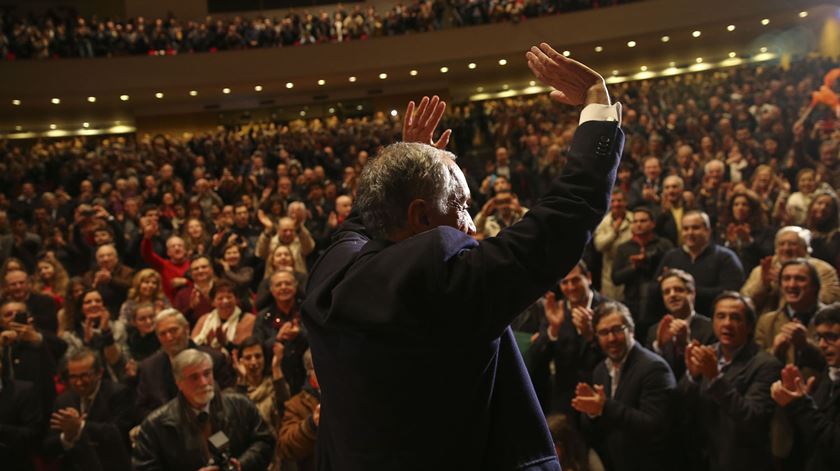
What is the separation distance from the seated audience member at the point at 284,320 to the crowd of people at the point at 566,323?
0.01 metres

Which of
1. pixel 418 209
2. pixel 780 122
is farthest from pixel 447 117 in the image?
pixel 418 209

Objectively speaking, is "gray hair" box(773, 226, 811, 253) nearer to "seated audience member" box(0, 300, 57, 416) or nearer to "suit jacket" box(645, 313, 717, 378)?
"suit jacket" box(645, 313, 717, 378)

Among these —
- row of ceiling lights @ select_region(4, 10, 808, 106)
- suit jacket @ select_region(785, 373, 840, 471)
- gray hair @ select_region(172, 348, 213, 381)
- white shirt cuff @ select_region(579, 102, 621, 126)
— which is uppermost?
row of ceiling lights @ select_region(4, 10, 808, 106)

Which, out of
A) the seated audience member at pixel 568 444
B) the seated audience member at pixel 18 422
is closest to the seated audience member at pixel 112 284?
the seated audience member at pixel 18 422

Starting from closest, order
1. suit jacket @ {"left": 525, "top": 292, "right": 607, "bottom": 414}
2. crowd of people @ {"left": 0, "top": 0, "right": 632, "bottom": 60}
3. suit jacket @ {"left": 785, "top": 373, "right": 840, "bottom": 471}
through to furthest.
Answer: suit jacket @ {"left": 785, "top": 373, "right": 840, "bottom": 471}, suit jacket @ {"left": 525, "top": 292, "right": 607, "bottom": 414}, crowd of people @ {"left": 0, "top": 0, "right": 632, "bottom": 60}

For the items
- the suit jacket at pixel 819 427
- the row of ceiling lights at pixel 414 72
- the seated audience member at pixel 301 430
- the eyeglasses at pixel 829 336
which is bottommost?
the suit jacket at pixel 819 427

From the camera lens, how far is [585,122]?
4.27 ft

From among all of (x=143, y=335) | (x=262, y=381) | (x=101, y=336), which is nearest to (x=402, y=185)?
(x=262, y=381)

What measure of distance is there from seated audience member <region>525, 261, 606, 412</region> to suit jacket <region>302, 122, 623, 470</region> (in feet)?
8.01

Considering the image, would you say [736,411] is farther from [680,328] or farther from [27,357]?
[27,357]

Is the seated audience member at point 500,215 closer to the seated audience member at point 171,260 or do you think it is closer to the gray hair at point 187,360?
the seated audience member at point 171,260

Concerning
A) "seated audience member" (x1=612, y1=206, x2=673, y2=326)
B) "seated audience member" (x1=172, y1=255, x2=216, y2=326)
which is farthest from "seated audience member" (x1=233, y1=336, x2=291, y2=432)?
"seated audience member" (x1=612, y1=206, x2=673, y2=326)

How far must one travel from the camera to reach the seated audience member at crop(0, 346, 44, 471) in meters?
4.00

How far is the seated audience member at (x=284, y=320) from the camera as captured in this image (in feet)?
12.9
